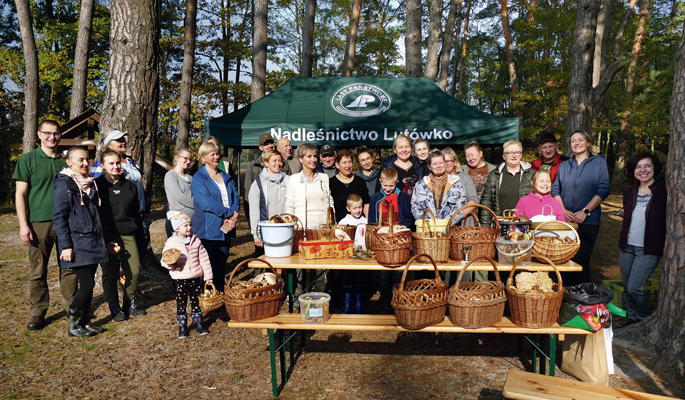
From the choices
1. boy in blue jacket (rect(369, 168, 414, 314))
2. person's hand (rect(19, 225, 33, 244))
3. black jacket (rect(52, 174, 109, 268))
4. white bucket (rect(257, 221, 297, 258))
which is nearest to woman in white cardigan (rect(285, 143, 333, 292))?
boy in blue jacket (rect(369, 168, 414, 314))

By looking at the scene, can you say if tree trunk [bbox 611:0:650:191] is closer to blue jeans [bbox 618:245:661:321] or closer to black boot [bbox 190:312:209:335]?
blue jeans [bbox 618:245:661:321]

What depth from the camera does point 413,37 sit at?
877 centimetres

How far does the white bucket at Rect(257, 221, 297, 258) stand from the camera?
3188mm

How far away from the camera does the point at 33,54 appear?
10297 mm

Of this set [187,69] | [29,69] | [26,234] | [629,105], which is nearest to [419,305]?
[26,234]

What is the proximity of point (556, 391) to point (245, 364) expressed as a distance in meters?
2.34

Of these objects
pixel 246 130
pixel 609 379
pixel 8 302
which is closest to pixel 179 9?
pixel 246 130

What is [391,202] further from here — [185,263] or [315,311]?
[185,263]

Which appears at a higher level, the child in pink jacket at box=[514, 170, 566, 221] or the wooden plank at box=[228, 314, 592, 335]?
the child in pink jacket at box=[514, 170, 566, 221]

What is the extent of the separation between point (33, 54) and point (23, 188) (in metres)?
8.81

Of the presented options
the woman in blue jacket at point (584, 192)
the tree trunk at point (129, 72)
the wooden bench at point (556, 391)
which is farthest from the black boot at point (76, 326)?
the woman in blue jacket at point (584, 192)

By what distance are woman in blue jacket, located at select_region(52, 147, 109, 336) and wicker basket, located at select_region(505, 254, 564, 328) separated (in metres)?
3.40

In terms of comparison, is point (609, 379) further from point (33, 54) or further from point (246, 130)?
point (33, 54)

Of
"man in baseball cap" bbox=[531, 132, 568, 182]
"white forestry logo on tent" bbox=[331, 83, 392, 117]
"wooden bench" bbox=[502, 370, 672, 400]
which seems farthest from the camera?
"white forestry logo on tent" bbox=[331, 83, 392, 117]
